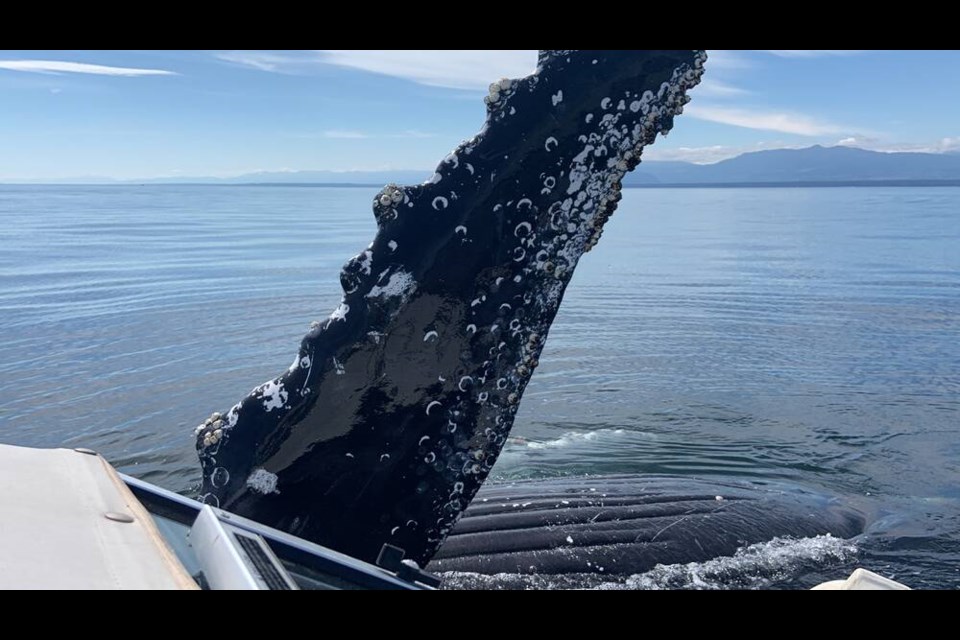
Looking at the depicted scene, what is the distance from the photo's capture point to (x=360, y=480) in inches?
152

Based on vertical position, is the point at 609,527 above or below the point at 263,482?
below

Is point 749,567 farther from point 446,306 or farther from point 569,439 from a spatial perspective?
point 569,439

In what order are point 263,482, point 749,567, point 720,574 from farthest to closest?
point 749,567 → point 720,574 → point 263,482

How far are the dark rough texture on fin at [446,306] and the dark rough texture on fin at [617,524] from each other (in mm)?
1281

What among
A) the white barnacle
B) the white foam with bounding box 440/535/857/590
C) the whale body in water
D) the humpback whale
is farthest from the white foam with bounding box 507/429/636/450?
the white barnacle

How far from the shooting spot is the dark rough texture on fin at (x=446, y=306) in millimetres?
3770

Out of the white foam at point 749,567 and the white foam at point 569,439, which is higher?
the white foam at point 749,567

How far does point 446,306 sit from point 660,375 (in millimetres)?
8888

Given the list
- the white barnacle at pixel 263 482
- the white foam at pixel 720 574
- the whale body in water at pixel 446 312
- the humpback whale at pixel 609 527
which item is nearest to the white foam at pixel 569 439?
the humpback whale at pixel 609 527

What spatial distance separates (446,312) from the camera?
3826 millimetres

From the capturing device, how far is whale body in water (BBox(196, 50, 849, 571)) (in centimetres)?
377

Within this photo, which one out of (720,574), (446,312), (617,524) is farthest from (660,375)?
(446,312)

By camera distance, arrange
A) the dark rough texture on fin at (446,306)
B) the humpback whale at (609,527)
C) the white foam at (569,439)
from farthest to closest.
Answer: the white foam at (569,439)
the humpback whale at (609,527)
the dark rough texture on fin at (446,306)

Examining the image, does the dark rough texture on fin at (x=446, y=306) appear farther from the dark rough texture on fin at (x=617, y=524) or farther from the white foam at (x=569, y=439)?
the white foam at (x=569, y=439)
